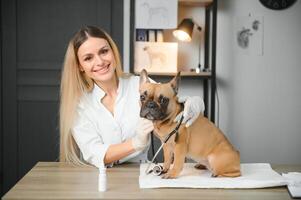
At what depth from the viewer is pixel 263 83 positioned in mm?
3189

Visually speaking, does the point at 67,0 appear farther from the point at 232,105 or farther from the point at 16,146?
the point at 232,105

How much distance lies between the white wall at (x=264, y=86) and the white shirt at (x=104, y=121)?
1.40m

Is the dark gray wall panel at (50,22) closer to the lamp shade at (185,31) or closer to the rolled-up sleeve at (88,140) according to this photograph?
the lamp shade at (185,31)

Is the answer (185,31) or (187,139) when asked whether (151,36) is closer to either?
(185,31)

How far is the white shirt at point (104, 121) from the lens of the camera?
5.52 feet

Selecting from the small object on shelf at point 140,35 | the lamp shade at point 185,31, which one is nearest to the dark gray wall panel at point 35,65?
the small object on shelf at point 140,35

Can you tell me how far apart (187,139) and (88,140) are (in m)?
0.52

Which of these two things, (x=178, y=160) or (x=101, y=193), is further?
(x=178, y=160)

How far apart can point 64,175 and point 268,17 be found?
234 cm

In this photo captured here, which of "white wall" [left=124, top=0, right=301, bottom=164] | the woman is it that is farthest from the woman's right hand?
"white wall" [left=124, top=0, right=301, bottom=164]

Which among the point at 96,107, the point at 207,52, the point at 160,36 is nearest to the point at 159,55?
the point at 160,36

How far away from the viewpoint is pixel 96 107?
1806 mm

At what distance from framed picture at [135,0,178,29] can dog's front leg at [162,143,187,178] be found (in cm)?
161

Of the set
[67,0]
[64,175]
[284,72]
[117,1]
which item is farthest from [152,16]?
[64,175]
